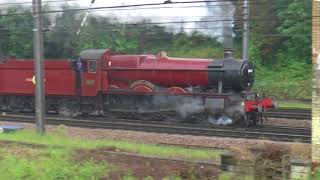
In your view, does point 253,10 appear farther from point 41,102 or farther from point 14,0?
point 41,102

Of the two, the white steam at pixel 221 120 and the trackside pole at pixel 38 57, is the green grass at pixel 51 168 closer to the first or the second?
the trackside pole at pixel 38 57

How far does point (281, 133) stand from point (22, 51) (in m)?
30.0

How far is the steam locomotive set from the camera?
22297mm

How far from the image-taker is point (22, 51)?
146 feet

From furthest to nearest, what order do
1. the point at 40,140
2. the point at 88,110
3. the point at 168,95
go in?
the point at 88,110 < the point at 168,95 < the point at 40,140

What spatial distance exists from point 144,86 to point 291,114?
663cm

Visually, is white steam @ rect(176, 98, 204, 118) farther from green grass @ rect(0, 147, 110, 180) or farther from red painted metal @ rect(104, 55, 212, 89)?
green grass @ rect(0, 147, 110, 180)

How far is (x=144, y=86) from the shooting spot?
24609mm

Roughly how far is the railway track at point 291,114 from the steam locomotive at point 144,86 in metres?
2.68

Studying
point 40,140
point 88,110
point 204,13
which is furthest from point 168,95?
point 204,13

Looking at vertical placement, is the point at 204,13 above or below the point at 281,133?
above

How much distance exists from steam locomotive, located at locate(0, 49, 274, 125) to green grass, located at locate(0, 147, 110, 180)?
10930 millimetres

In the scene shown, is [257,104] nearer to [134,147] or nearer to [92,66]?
[92,66]

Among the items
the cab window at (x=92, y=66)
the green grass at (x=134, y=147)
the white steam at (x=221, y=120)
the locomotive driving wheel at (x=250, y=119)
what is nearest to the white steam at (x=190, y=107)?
the white steam at (x=221, y=120)
